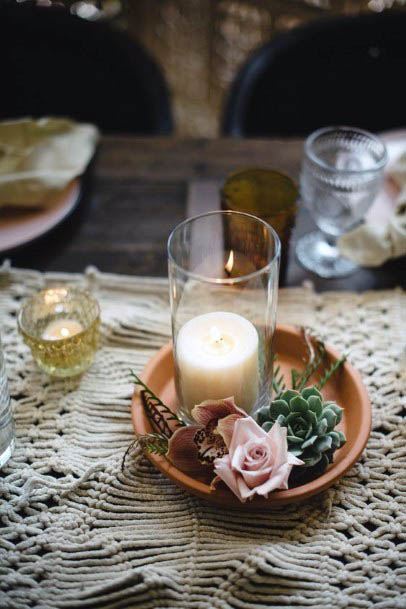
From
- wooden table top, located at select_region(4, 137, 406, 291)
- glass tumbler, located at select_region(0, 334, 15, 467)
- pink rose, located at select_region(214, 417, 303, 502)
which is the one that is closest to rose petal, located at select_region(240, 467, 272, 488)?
pink rose, located at select_region(214, 417, 303, 502)

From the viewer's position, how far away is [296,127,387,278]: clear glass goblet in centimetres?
Answer: 81

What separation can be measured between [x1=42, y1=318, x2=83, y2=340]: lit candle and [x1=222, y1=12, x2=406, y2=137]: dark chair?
0.58 m

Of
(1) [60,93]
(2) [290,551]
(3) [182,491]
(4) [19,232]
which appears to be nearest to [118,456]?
(3) [182,491]

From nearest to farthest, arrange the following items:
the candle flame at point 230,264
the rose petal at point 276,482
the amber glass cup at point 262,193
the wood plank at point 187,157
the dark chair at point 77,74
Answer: the rose petal at point 276,482
the candle flame at point 230,264
the amber glass cup at point 262,193
the wood plank at point 187,157
the dark chair at point 77,74

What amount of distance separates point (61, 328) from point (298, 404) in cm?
29

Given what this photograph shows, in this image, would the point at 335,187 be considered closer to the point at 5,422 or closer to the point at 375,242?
the point at 375,242

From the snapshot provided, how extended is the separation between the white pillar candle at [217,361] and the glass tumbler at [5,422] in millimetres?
164

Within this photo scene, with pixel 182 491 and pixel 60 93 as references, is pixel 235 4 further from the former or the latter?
pixel 182 491

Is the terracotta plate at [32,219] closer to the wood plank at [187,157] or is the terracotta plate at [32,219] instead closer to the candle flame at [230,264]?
the wood plank at [187,157]

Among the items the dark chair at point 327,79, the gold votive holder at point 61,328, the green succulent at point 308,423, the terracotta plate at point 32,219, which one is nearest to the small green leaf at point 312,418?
the green succulent at point 308,423

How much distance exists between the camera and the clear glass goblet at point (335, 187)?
0.81 meters

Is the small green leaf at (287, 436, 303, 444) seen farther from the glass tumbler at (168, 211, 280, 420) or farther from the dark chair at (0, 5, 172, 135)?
the dark chair at (0, 5, 172, 135)

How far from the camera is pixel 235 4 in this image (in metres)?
1.68

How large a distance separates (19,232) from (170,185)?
241mm
